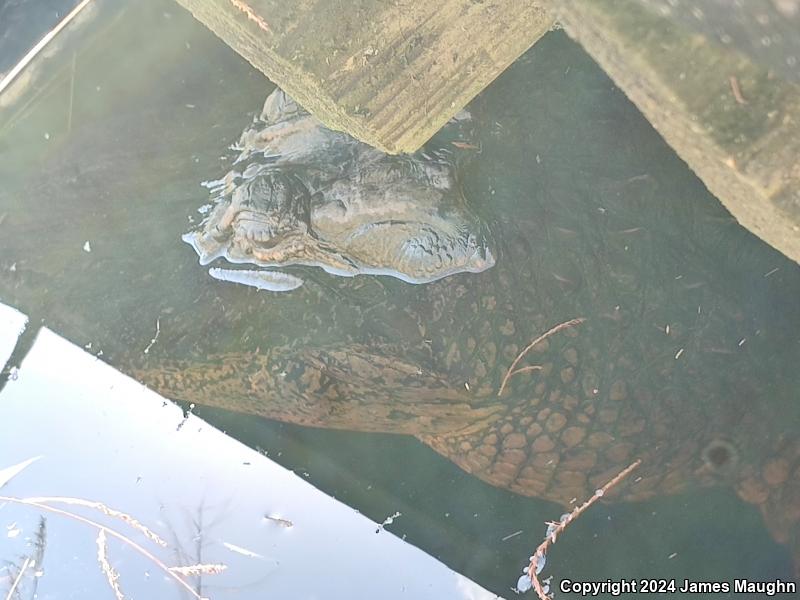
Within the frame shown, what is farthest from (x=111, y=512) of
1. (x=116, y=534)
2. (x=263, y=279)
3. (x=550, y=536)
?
(x=550, y=536)

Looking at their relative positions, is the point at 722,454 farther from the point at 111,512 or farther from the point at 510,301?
the point at 111,512

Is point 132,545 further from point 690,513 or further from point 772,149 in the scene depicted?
point 772,149

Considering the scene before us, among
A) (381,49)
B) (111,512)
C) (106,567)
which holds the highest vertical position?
(381,49)

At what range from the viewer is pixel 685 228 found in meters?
1.44

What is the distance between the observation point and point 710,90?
61 cm

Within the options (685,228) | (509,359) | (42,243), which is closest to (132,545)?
(42,243)

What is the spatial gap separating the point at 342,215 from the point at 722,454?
1.00 m

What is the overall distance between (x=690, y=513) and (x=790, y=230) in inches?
Answer: 39.6

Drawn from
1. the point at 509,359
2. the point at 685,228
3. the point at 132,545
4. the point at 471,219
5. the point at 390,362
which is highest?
the point at 685,228

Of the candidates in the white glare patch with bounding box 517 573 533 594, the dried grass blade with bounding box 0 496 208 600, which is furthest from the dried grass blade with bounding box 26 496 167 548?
the white glare patch with bounding box 517 573 533 594

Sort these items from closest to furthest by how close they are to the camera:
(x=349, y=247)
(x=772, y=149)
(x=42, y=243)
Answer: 1. (x=772, y=149)
2. (x=349, y=247)
3. (x=42, y=243)

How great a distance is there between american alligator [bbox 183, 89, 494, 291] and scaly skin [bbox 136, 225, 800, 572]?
8 centimetres

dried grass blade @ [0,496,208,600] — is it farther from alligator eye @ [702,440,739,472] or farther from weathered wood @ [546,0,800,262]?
weathered wood @ [546,0,800,262]

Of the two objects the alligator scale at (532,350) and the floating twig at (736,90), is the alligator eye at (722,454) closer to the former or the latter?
the alligator scale at (532,350)
